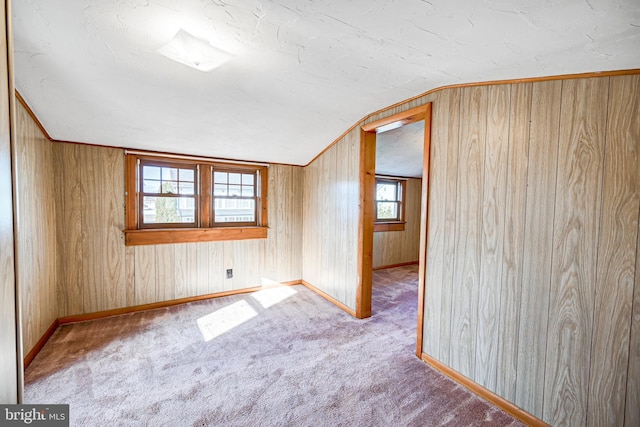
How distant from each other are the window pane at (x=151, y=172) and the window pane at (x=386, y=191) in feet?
12.6

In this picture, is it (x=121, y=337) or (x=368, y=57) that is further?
(x=121, y=337)

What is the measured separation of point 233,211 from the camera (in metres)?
3.88

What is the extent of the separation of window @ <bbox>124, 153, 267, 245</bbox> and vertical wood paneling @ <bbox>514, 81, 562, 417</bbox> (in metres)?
3.15

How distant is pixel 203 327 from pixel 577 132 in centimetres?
341

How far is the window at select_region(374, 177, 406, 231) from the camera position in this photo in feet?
18.0

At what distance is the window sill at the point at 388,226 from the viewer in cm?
538

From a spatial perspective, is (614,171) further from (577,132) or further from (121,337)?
(121,337)

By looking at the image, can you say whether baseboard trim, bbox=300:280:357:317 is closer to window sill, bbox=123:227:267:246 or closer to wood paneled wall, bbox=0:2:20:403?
window sill, bbox=123:227:267:246

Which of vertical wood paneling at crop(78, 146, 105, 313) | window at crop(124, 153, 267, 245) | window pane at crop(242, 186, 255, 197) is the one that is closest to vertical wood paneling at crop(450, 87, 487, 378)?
window at crop(124, 153, 267, 245)

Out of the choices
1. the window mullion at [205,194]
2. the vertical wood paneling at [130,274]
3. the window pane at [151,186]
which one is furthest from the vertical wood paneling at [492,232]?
the vertical wood paneling at [130,274]

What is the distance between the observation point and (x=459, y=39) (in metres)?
1.45

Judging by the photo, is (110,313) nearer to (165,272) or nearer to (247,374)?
(165,272)

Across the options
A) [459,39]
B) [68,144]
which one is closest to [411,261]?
[459,39]

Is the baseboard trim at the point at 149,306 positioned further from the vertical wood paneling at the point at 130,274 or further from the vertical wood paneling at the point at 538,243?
the vertical wood paneling at the point at 538,243
